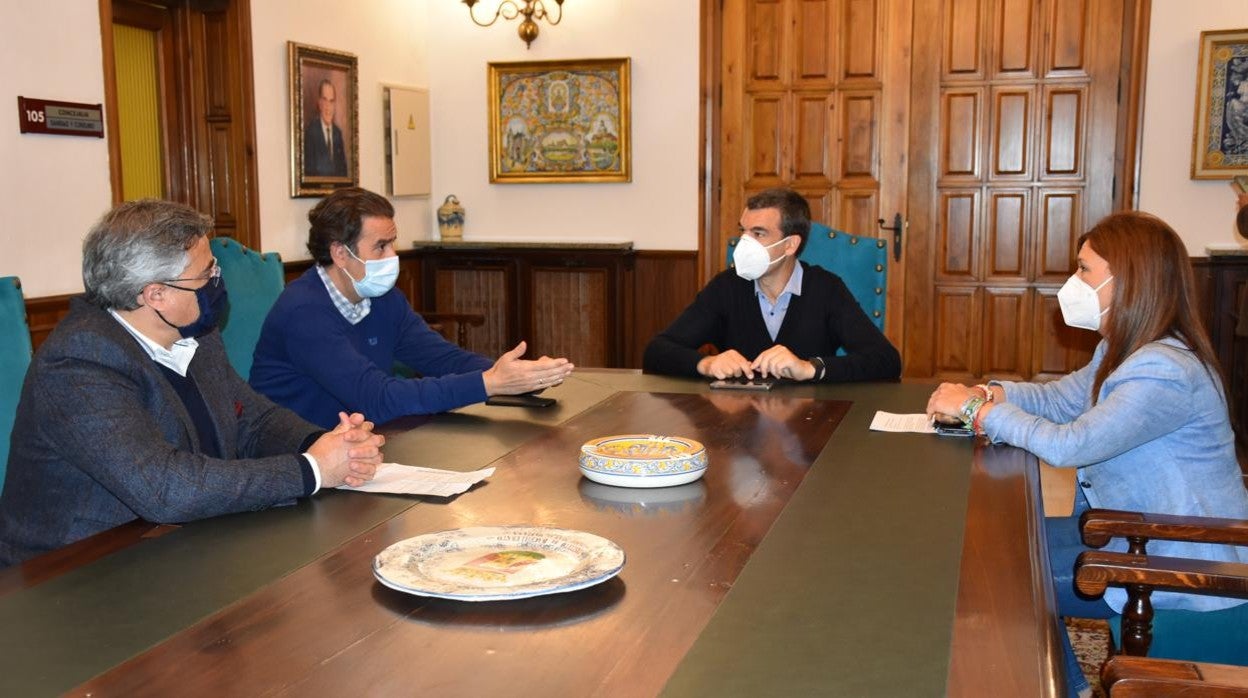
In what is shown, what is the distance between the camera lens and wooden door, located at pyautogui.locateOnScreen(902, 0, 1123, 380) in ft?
18.9

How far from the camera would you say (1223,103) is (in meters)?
5.43

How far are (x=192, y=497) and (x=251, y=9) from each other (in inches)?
150

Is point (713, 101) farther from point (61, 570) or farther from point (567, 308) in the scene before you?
point (61, 570)

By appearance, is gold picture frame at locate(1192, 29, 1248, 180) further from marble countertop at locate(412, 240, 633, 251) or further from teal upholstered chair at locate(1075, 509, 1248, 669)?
teal upholstered chair at locate(1075, 509, 1248, 669)

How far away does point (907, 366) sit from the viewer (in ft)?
20.1

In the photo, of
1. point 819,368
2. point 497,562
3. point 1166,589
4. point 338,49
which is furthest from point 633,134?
point 497,562

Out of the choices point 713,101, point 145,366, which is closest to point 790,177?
point 713,101

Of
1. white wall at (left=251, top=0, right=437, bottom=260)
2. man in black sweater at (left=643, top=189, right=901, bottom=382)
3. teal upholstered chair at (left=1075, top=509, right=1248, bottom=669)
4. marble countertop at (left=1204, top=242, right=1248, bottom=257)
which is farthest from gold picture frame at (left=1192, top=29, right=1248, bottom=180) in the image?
teal upholstered chair at (left=1075, top=509, right=1248, bottom=669)

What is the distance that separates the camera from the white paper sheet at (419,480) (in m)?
1.94

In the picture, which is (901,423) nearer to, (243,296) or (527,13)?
(243,296)

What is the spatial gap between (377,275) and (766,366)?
1.04m

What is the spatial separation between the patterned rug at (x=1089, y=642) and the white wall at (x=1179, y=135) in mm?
2786

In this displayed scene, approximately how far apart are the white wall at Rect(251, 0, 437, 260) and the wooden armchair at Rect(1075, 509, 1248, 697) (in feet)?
13.5

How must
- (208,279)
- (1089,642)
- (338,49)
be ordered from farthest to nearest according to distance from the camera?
(338,49), (1089,642), (208,279)
